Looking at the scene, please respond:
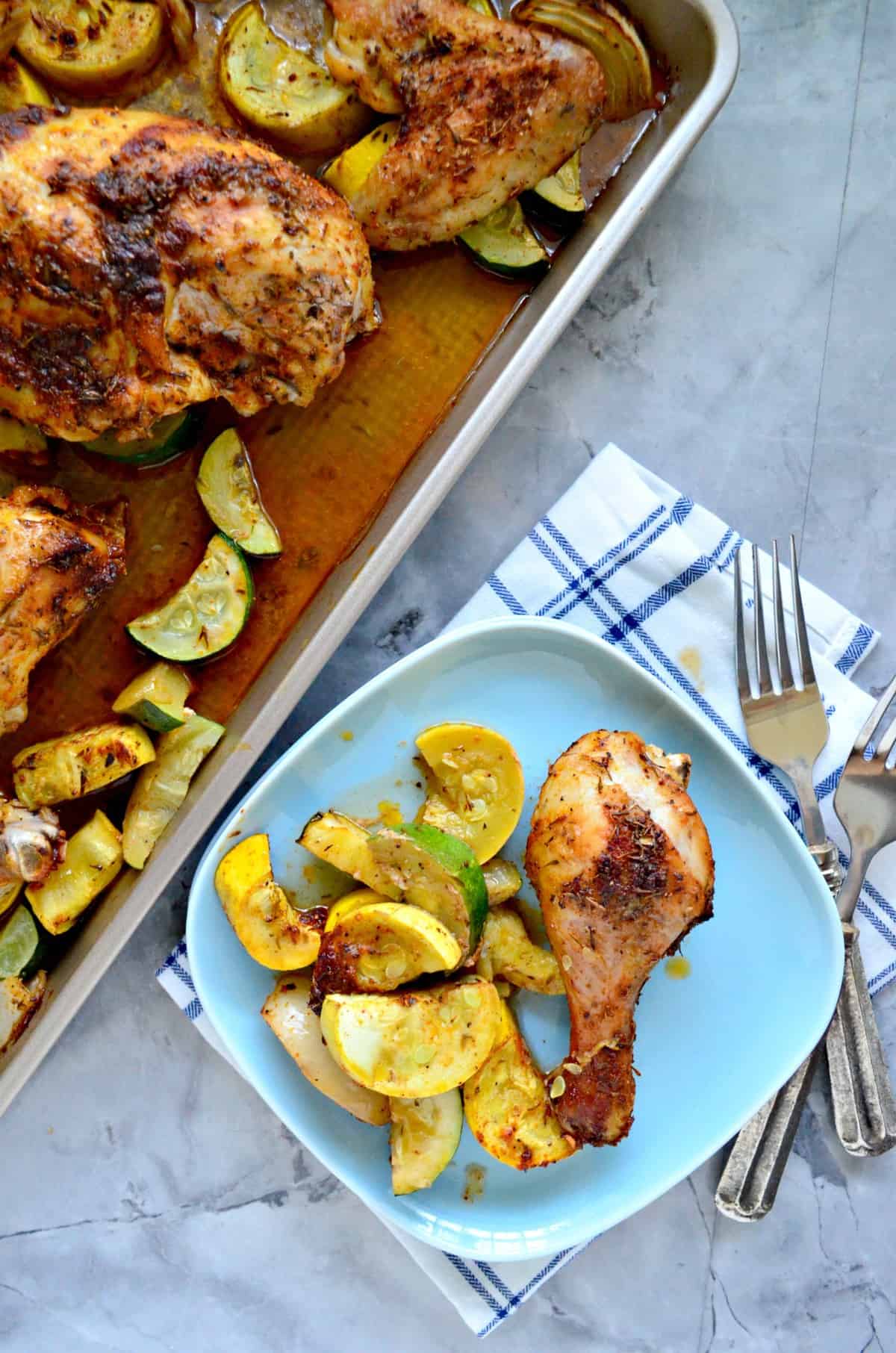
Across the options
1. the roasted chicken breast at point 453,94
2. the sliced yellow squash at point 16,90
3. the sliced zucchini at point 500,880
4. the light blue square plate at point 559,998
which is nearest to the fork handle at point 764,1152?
the light blue square plate at point 559,998

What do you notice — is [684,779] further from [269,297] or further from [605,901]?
[269,297]

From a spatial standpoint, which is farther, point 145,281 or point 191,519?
point 191,519

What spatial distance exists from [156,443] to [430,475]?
0.48m

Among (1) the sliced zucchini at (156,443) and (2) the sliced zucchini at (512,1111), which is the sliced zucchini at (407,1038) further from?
(1) the sliced zucchini at (156,443)

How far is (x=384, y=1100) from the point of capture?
5.83 feet

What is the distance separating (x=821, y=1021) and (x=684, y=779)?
0.54 meters

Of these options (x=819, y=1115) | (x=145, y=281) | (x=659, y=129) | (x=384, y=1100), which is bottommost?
(x=384, y=1100)

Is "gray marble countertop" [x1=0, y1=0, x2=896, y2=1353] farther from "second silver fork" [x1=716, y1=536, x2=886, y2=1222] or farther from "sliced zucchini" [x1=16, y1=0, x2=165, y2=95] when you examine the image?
"sliced zucchini" [x1=16, y1=0, x2=165, y2=95]

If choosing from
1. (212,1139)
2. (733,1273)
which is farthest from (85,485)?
(733,1273)

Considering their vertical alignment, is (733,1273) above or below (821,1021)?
below

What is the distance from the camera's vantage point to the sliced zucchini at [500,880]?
181 centimetres

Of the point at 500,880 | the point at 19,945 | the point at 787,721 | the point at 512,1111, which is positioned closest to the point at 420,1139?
the point at 512,1111

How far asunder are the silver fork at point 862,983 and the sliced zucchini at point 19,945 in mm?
1476

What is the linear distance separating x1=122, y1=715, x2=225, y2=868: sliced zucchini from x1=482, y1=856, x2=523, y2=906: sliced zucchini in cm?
53
